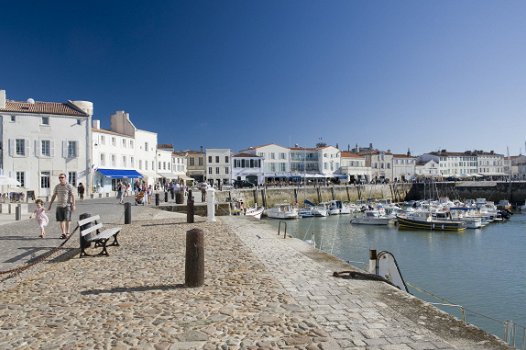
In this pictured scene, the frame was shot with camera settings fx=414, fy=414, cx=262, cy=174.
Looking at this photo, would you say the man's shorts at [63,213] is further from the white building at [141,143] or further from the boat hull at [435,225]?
the white building at [141,143]

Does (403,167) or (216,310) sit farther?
(403,167)

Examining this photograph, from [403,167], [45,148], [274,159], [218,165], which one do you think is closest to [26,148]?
[45,148]

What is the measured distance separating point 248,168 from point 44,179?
4332 centimetres

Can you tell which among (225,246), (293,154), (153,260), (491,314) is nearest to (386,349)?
(153,260)

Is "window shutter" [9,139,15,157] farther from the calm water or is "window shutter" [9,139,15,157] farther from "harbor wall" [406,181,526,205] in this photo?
"harbor wall" [406,181,526,205]

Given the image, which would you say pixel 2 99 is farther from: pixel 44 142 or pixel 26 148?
pixel 44 142

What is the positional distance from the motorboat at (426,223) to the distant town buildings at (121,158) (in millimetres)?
29463

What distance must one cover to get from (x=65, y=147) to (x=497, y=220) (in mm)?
47412

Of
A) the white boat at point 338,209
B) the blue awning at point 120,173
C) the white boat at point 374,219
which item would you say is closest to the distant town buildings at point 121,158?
the blue awning at point 120,173

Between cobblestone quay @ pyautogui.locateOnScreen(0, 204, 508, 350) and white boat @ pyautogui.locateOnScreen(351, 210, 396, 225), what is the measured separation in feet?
118

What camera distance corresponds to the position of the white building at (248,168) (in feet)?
253

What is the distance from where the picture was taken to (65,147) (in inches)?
1513

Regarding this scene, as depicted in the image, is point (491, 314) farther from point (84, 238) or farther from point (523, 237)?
point (523, 237)

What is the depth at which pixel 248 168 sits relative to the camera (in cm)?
7756
